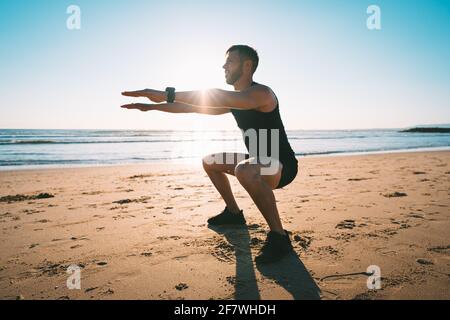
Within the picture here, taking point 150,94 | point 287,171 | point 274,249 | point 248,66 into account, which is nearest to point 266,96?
point 248,66

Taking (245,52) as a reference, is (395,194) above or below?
below

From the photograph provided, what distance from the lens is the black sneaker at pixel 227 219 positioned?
3982 millimetres

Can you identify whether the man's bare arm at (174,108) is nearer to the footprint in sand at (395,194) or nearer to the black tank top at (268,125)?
the black tank top at (268,125)

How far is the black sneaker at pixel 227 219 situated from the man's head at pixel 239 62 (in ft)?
5.44

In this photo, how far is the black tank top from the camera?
3.24 meters

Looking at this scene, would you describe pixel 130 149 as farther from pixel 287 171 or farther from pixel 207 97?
pixel 207 97

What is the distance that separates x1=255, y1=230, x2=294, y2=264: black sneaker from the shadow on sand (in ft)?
0.16

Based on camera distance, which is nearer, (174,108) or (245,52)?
(245,52)

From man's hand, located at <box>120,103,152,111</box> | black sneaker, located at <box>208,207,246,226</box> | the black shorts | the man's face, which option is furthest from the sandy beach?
the man's face

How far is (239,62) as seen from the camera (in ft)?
10.8

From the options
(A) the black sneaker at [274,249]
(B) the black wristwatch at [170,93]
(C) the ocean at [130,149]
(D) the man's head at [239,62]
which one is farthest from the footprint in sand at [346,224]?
(C) the ocean at [130,149]

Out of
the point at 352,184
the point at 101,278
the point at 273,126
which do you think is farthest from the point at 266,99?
the point at 352,184

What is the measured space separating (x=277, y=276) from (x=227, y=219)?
1488 millimetres
